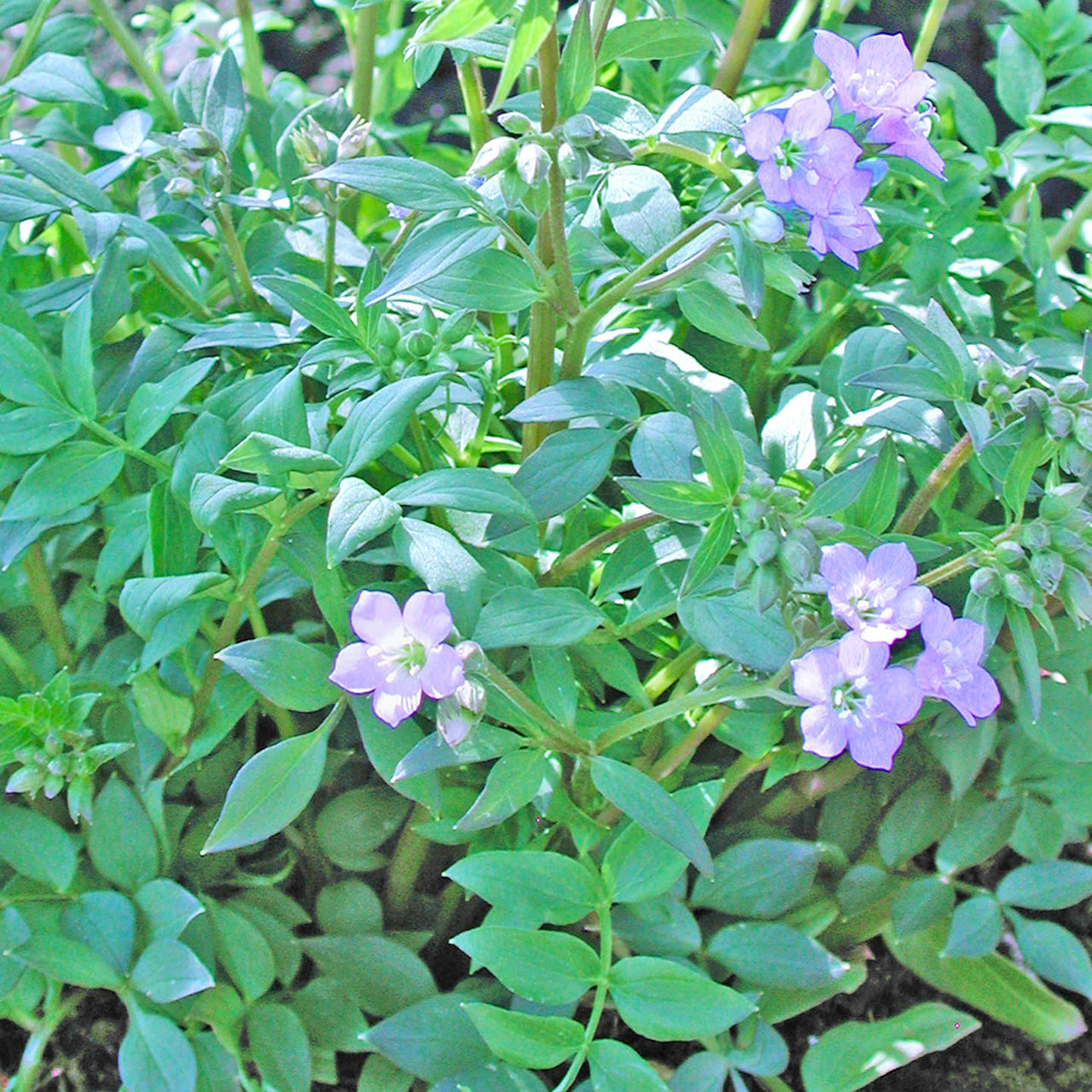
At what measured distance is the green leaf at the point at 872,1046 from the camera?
664mm

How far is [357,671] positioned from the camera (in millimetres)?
486

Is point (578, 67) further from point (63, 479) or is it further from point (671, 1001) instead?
point (671, 1001)

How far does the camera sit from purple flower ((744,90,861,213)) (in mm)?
472

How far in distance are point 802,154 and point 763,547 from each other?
0.16 metres

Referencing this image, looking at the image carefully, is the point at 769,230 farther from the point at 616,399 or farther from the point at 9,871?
the point at 9,871

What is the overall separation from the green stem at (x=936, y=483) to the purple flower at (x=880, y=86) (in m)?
0.15

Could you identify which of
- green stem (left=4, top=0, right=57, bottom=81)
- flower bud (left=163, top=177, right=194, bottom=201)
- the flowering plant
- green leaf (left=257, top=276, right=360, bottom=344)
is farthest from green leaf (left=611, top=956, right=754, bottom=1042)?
green stem (left=4, top=0, right=57, bottom=81)

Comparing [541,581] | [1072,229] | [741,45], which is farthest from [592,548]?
[1072,229]

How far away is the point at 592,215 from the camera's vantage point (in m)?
0.65

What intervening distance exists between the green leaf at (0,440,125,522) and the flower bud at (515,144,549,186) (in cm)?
27

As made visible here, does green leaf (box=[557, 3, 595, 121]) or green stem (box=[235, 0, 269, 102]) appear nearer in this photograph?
green leaf (box=[557, 3, 595, 121])

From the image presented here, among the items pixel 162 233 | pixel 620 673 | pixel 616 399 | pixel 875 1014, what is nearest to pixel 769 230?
pixel 616 399

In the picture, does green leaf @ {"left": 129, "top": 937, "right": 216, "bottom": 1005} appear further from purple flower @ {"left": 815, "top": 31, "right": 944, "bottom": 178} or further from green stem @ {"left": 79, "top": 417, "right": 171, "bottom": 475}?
purple flower @ {"left": 815, "top": 31, "right": 944, "bottom": 178}

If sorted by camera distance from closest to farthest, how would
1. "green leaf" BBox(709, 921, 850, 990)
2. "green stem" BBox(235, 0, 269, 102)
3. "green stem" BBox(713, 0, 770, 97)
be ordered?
"green leaf" BBox(709, 921, 850, 990)
"green stem" BBox(713, 0, 770, 97)
"green stem" BBox(235, 0, 269, 102)
